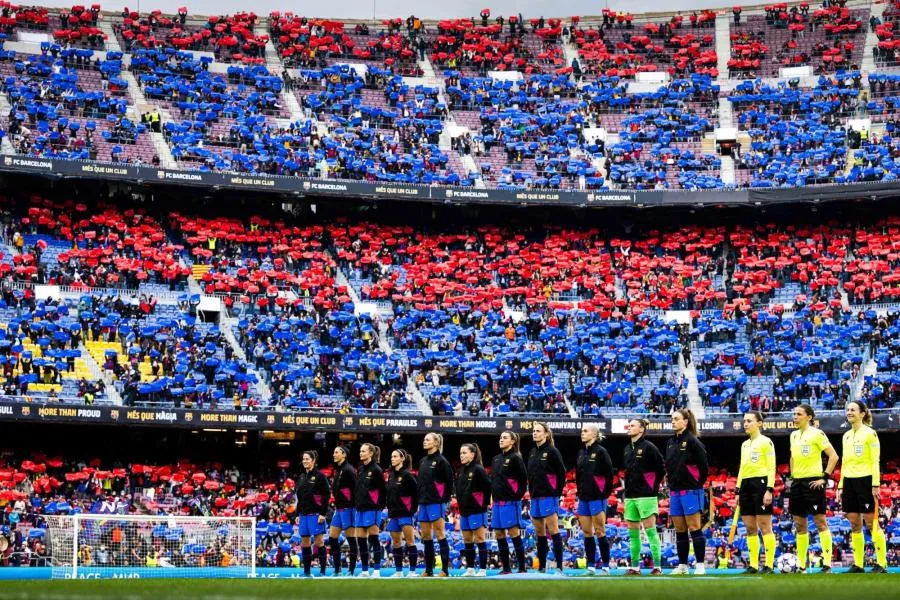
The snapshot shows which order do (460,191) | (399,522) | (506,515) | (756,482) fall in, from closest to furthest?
(756,482) → (506,515) → (399,522) → (460,191)

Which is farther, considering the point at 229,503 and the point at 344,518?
the point at 229,503

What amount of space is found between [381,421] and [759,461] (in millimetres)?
21887

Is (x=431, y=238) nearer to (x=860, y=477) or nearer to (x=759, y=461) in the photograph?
(x=759, y=461)

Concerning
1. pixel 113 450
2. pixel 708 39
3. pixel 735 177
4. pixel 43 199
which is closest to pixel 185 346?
pixel 113 450

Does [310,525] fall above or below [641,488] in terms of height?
below

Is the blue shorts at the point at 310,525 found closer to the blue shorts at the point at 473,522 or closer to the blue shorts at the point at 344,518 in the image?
the blue shorts at the point at 344,518

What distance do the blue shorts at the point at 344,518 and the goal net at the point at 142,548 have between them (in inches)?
186

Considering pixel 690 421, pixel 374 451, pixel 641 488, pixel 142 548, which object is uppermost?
pixel 690 421

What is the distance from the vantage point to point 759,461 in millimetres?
17891

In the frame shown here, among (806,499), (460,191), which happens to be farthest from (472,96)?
(806,499)

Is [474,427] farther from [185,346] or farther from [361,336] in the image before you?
[185,346]

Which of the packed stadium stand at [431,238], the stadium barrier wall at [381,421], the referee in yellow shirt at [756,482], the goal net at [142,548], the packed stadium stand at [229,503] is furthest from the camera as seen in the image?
the packed stadium stand at [431,238]

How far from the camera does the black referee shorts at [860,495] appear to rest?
1753 cm

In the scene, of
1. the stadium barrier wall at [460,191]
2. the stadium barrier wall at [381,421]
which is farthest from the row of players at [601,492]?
the stadium barrier wall at [460,191]
